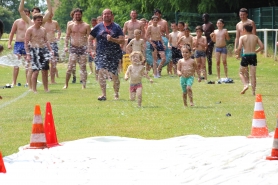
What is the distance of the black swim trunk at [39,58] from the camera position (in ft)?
58.2

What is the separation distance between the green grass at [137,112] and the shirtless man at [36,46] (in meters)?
0.63

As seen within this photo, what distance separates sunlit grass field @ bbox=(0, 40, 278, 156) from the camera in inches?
439

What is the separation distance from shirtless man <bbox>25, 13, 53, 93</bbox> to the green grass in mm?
630

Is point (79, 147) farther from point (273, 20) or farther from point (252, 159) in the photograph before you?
point (273, 20)

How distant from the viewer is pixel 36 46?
17.7m

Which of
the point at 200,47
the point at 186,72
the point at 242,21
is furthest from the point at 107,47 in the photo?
the point at 200,47

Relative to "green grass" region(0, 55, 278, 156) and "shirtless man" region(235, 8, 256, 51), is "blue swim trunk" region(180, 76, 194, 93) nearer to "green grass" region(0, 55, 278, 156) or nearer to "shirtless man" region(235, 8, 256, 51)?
"green grass" region(0, 55, 278, 156)

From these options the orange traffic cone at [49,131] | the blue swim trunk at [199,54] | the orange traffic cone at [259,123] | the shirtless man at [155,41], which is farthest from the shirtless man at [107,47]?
the shirtless man at [155,41]

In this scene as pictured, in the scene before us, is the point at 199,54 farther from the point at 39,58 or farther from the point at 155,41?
the point at 39,58

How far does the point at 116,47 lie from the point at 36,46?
7.75 ft

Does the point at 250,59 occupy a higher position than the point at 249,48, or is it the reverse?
the point at 249,48

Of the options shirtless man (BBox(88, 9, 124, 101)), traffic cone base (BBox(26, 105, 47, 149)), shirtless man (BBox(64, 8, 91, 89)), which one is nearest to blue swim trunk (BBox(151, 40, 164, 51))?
shirtless man (BBox(64, 8, 91, 89))

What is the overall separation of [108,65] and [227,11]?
2596 cm

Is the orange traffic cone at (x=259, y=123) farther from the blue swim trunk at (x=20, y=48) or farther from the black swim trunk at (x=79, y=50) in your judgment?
the blue swim trunk at (x=20, y=48)
